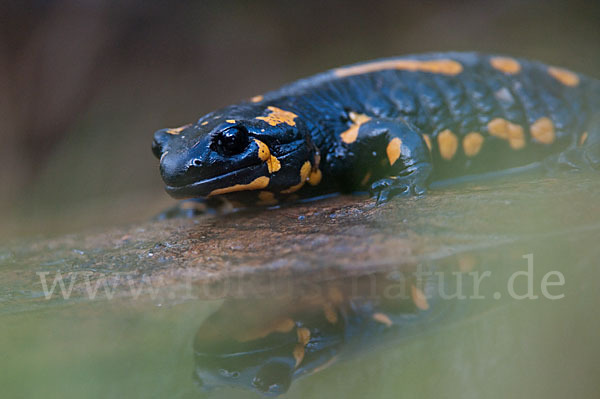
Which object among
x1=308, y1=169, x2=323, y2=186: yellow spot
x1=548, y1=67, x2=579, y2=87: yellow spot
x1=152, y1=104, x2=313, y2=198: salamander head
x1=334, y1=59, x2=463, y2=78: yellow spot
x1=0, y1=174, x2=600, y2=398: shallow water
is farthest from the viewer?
x1=548, y1=67, x2=579, y2=87: yellow spot

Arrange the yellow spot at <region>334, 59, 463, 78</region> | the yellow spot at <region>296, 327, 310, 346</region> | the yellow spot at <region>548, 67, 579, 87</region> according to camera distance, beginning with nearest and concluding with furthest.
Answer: the yellow spot at <region>296, 327, 310, 346</region> → the yellow spot at <region>334, 59, 463, 78</region> → the yellow spot at <region>548, 67, 579, 87</region>

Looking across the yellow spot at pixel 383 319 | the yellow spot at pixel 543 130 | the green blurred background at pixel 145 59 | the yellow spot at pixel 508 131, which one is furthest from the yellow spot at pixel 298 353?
the green blurred background at pixel 145 59

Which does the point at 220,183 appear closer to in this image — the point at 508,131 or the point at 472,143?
the point at 472,143

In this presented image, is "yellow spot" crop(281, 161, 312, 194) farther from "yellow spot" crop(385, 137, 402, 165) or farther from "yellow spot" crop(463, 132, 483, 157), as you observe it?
"yellow spot" crop(463, 132, 483, 157)

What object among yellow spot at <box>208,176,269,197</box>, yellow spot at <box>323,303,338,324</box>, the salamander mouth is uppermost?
the salamander mouth

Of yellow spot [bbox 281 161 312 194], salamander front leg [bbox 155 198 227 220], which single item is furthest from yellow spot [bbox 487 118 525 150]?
salamander front leg [bbox 155 198 227 220]

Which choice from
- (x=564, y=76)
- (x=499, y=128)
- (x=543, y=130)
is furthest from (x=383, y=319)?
(x=564, y=76)
